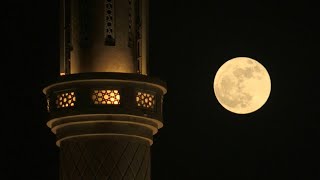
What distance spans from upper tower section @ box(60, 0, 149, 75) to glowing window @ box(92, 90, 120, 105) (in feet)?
1.53

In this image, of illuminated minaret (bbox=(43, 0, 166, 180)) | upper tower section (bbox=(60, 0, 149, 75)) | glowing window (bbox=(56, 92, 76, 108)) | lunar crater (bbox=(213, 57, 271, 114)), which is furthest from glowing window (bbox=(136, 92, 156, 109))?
lunar crater (bbox=(213, 57, 271, 114))

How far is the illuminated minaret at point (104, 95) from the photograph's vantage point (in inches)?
645

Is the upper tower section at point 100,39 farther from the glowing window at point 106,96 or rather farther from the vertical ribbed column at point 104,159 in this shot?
the vertical ribbed column at point 104,159

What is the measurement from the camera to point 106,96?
1645cm

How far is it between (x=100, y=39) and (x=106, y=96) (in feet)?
2.94

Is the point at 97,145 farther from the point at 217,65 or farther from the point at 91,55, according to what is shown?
the point at 217,65

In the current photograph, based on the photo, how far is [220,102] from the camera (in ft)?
88.5

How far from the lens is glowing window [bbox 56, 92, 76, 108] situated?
16.5 meters

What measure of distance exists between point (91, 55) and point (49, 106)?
3.01 ft

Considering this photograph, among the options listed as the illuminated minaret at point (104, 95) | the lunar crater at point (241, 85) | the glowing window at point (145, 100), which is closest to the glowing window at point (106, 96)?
the illuminated minaret at point (104, 95)

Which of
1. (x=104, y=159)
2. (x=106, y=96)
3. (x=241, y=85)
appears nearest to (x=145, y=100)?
(x=106, y=96)

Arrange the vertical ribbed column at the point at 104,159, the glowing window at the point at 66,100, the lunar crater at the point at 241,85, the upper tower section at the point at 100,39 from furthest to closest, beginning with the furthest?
the lunar crater at the point at 241,85 → the upper tower section at the point at 100,39 → the glowing window at the point at 66,100 → the vertical ribbed column at the point at 104,159

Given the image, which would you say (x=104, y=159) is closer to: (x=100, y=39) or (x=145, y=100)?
(x=145, y=100)

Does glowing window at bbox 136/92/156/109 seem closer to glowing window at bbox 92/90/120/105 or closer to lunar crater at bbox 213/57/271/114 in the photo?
glowing window at bbox 92/90/120/105
